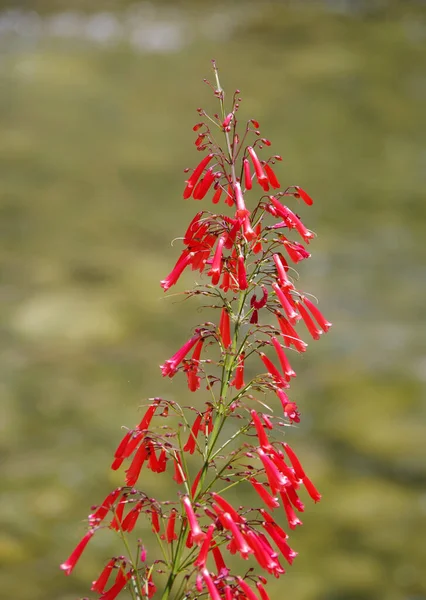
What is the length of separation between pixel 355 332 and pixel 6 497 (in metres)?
4.64

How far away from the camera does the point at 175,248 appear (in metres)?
13.4

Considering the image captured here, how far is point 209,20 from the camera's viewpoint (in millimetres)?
21656

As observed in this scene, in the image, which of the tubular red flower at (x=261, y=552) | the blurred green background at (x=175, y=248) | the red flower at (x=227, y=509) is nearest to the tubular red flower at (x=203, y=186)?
the red flower at (x=227, y=509)

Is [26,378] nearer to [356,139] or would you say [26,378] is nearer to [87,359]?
[87,359]

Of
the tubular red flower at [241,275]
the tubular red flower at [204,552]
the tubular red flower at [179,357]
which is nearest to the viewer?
the tubular red flower at [204,552]

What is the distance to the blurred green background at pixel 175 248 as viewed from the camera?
8367mm

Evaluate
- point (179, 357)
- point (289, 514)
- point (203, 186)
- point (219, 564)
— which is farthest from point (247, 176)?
point (219, 564)

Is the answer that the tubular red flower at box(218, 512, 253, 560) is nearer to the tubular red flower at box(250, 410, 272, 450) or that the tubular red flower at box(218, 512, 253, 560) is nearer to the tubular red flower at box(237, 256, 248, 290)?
the tubular red flower at box(250, 410, 272, 450)

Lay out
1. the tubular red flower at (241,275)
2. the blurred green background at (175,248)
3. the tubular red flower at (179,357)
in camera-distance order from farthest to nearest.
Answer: the blurred green background at (175,248)
the tubular red flower at (179,357)
the tubular red flower at (241,275)

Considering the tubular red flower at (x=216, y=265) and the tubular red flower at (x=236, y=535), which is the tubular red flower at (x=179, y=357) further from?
the tubular red flower at (x=236, y=535)

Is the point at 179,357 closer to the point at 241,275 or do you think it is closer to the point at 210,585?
the point at 241,275

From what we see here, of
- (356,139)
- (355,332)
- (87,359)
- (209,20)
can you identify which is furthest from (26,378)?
(209,20)

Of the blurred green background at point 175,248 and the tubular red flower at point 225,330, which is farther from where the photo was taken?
the blurred green background at point 175,248

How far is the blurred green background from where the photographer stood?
8.37 metres
